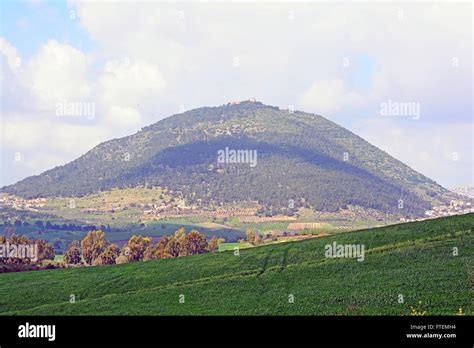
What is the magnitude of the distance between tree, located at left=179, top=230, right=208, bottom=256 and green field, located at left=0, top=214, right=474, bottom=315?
55.7 meters

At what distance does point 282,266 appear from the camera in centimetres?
5000

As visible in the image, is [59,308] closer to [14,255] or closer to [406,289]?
[406,289]

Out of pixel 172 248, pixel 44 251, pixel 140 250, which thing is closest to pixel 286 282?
pixel 172 248

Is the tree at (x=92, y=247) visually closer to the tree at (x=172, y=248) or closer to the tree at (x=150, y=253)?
the tree at (x=150, y=253)

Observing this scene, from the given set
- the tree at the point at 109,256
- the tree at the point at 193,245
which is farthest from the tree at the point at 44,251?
the tree at the point at 193,245

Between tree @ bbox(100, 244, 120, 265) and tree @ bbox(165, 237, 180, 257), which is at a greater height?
tree @ bbox(165, 237, 180, 257)

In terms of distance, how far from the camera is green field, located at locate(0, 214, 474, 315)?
121 ft

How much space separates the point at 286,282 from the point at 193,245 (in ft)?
242

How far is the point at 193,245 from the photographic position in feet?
384

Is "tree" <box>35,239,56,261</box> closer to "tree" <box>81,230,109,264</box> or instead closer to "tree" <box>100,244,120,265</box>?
"tree" <box>81,230,109,264</box>

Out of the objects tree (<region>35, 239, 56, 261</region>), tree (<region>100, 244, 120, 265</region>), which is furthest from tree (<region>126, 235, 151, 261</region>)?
tree (<region>35, 239, 56, 261</region>)

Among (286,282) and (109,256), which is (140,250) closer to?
(109,256)

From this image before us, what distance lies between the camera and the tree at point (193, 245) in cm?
11566
